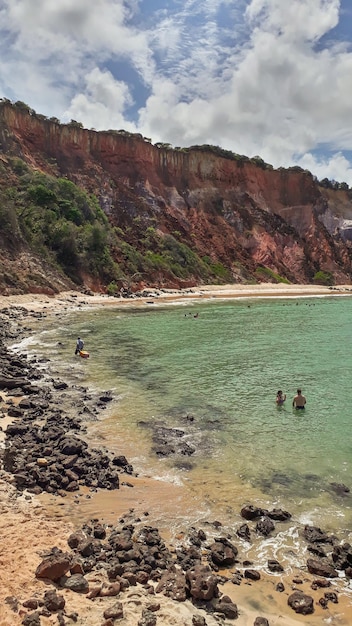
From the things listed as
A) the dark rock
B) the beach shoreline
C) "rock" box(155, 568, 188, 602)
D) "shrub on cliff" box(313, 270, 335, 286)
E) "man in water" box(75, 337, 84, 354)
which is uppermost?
"shrub on cliff" box(313, 270, 335, 286)

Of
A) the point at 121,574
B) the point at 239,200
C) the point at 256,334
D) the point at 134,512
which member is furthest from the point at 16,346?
the point at 239,200

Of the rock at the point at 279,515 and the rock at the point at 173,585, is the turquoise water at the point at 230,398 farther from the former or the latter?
the rock at the point at 173,585

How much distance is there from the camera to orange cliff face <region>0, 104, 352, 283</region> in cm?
6569

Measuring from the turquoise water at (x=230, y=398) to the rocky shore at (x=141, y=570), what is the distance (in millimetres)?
1127

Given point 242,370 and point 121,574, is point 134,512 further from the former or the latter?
point 242,370

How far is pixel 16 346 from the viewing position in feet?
77.6

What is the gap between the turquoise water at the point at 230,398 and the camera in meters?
10.1

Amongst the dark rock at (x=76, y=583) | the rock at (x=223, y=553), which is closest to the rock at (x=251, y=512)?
the rock at (x=223, y=553)

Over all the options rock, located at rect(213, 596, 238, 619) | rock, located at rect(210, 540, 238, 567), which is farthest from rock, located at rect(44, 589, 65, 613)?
rock, located at rect(210, 540, 238, 567)

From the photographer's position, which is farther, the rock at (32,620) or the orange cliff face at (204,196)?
the orange cliff face at (204,196)

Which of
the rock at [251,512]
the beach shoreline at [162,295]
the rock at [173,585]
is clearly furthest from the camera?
the beach shoreline at [162,295]

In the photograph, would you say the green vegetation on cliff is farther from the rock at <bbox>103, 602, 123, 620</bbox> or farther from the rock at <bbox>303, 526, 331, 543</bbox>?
the rock at <bbox>103, 602, 123, 620</bbox>

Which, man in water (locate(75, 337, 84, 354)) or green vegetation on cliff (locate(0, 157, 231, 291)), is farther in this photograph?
green vegetation on cliff (locate(0, 157, 231, 291))

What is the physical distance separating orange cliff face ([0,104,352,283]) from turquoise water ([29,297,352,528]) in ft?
120
